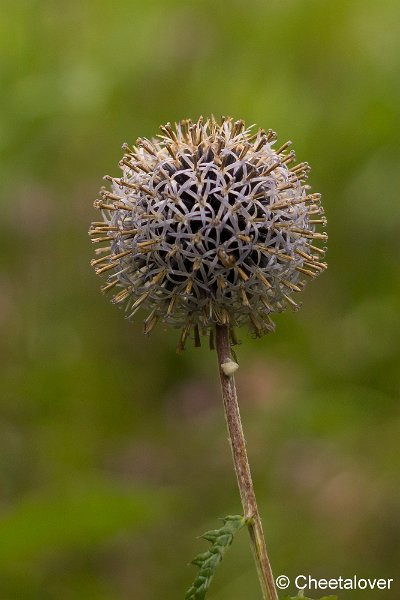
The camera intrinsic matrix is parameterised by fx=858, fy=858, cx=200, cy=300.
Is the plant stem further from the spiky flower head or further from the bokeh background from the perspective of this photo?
the bokeh background

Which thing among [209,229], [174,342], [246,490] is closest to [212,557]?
[246,490]

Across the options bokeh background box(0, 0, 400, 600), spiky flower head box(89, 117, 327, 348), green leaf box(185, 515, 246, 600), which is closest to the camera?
green leaf box(185, 515, 246, 600)

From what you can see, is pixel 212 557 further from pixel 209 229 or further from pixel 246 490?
pixel 209 229

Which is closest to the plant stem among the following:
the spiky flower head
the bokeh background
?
the spiky flower head

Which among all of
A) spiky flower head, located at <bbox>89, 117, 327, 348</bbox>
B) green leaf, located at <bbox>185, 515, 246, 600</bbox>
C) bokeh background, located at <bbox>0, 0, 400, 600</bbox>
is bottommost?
green leaf, located at <bbox>185, 515, 246, 600</bbox>

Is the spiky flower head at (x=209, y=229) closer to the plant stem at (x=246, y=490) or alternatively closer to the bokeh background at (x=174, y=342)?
the plant stem at (x=246, y=490)

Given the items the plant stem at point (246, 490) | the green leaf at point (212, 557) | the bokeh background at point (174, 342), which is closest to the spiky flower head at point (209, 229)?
the plant stem at point (246, 490)
